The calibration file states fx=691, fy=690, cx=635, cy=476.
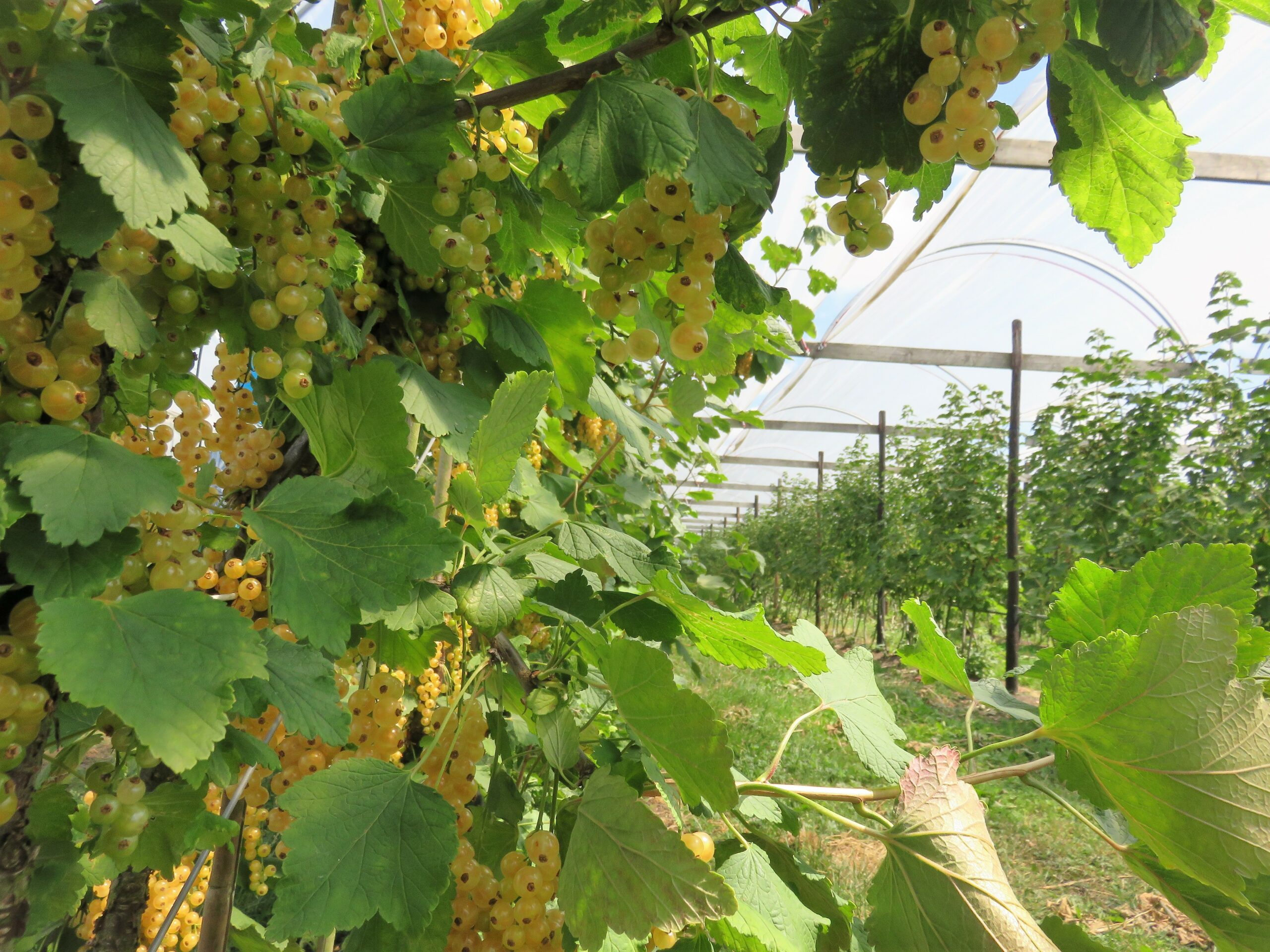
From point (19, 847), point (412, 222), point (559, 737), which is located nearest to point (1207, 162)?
point (412, 222)

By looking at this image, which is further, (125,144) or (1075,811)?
(1075,811)

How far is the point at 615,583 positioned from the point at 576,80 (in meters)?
0.91

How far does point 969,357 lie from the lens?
6.72 meters

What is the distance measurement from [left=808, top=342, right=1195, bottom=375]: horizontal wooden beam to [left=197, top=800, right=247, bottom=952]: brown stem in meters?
6.56

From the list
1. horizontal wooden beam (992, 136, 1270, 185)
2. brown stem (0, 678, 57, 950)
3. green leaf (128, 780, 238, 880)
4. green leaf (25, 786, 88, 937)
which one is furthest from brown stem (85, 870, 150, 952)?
horizontal wooden beam (992, 136, 1270, 185)

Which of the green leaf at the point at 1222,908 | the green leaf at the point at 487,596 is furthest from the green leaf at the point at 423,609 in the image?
the green leaf at the point at 1222,908

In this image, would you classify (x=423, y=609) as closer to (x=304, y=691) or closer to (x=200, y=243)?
(x=304, y=691)

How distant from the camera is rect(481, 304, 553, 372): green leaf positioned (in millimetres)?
779

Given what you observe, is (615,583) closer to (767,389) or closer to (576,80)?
(576,80)

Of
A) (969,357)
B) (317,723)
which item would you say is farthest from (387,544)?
(969,357)

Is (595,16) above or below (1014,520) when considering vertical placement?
above

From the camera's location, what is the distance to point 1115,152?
1.63 feet

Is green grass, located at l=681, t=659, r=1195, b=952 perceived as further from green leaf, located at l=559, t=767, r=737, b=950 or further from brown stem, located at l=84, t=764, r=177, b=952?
brown stem, located at l=84, t=764, r=177, b=952

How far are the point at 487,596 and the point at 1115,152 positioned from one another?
0.60 meters
